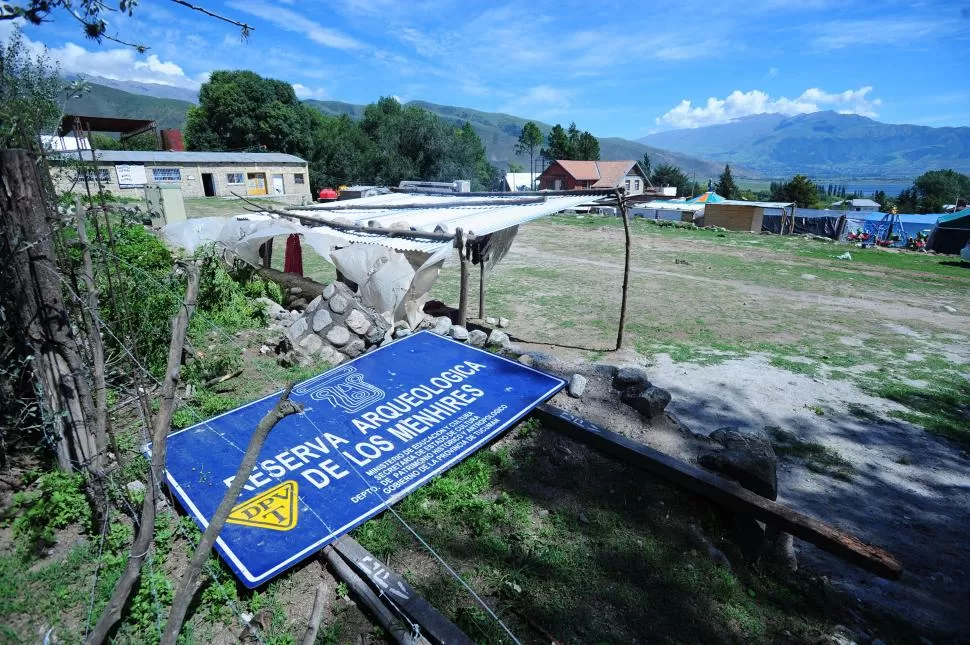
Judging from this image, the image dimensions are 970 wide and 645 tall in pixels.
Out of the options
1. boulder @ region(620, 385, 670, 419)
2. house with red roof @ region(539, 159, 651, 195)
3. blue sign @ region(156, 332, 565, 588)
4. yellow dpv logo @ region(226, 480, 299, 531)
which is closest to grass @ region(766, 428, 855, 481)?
boulder @ region(620, 385, 670, 419)

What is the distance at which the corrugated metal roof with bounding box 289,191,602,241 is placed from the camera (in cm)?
807

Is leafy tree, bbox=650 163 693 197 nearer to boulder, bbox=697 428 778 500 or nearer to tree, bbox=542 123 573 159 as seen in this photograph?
tree, bbox=542 123 573 159

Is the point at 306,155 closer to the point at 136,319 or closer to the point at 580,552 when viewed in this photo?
the point at 136,319

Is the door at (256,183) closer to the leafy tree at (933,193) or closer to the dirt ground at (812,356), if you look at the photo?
the dirt ground at (812,356)

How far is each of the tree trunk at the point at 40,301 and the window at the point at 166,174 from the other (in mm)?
A: 32741

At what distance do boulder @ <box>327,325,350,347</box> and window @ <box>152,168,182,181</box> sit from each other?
1205 inches

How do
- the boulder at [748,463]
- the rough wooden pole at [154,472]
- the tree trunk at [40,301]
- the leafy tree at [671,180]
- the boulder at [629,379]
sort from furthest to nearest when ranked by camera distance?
the leafy tree at [671,180]
the boulder at [629,379]
the boulder at [748,463]
the tree trunk at [40,301]
the rough wooden pole at [154,472]

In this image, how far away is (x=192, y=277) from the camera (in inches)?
86.6

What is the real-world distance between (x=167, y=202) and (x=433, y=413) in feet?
52.1

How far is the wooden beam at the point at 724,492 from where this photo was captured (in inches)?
129

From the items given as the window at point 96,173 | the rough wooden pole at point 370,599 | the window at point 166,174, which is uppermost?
the window at point 166,174

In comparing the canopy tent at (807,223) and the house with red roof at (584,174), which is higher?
the house with red roof at (584,174)

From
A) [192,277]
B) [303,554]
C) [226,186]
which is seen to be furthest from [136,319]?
[226,186]

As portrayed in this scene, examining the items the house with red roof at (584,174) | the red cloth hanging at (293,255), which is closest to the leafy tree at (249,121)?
the house with red roof at (584,174)
